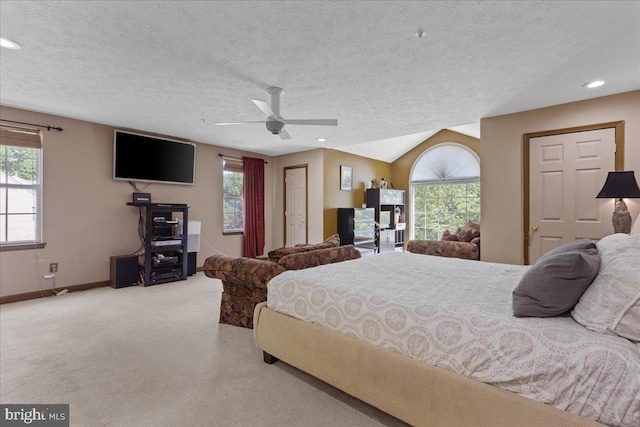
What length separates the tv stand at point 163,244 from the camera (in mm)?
4594

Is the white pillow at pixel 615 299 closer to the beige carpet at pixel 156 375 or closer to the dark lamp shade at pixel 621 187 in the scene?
the beige carpet at pixel 156 375

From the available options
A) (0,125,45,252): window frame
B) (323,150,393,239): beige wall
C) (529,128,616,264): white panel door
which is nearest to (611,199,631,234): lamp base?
(529,128,616,264): white panel door

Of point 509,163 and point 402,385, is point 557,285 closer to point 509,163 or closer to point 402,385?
point 402,385

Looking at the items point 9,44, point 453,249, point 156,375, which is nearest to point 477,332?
point 156,375

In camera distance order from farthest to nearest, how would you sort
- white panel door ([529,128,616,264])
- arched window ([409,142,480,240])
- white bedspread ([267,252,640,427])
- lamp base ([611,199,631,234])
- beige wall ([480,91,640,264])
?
arched window ([409,142,480,240]) → beige wall ([480,91,640,264]) → white panel door ([529,128,616,264]) → lamp base ([611,199,631,234]) → white bedspread ([267,252,640,427])

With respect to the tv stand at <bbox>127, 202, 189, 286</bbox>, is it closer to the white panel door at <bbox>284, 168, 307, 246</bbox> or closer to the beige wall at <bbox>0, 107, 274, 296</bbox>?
the beige wall at <bbox>0, 107, 274, 296</bbox>

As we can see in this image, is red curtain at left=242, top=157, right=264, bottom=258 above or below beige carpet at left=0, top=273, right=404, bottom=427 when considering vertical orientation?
above

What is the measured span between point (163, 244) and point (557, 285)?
16.5 ft

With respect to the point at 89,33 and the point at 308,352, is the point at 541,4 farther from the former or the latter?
the point at 89,33

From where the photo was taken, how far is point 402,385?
4.91 feet

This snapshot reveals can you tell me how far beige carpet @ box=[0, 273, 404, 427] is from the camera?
67.7 inches

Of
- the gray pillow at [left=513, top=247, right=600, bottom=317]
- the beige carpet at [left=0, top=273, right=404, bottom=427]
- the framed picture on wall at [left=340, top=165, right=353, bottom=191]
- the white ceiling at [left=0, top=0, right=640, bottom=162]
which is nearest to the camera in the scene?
the gray pillow at [left=513, top=247, right=600, bottom=317]

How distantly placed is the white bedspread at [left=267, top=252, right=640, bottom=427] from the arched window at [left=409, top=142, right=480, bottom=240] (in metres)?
5.15

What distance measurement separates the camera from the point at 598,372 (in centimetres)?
108
